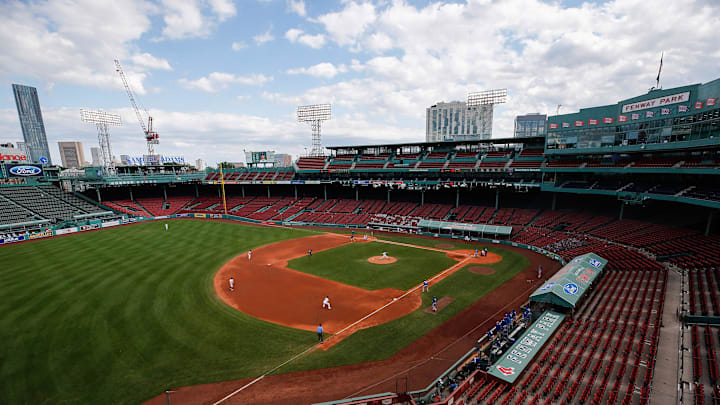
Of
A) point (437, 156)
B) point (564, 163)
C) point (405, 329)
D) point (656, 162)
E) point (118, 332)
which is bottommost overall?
point (405, 329)

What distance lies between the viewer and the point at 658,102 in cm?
3183

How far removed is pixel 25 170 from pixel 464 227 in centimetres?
7801

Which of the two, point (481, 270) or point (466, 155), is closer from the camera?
point (481, 270)

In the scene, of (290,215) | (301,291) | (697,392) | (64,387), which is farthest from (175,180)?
(697,392)

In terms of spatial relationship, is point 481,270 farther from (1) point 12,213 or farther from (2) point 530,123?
(2) point 530,123

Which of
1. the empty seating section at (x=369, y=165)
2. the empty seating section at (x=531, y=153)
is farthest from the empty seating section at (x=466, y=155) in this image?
the empty seating section at (x=369, y=165)

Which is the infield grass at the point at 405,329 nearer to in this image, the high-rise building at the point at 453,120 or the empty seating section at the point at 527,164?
the empty seating section at the point at 527,164

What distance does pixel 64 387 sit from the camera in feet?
45.0

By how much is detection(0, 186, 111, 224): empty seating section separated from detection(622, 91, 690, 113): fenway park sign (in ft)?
273

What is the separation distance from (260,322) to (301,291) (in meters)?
5.35

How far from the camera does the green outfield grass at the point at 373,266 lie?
1060 inches

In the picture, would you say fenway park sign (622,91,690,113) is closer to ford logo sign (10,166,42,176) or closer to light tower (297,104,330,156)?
light tower (297,104,330,156)

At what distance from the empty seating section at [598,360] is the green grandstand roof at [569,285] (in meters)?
1.14

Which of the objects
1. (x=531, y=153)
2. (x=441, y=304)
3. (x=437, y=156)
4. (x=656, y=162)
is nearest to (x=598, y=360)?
(x=441, y=304)
